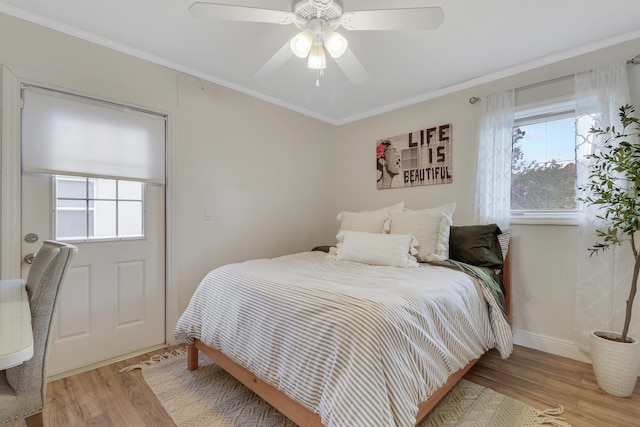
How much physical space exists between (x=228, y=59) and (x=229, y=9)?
1.06 meters

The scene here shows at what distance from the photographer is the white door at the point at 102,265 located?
1959 millimetres

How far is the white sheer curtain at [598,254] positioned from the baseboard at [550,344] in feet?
0.37

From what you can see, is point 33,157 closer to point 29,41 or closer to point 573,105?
point 29,41

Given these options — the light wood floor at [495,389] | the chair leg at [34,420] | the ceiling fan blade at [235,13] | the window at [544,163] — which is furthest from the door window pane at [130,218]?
the window at [544,163]

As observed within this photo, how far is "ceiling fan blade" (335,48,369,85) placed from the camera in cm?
175

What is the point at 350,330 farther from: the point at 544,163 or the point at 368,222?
the point at 544,163

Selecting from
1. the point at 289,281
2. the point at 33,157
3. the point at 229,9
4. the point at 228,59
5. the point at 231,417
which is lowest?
the point at 231,417

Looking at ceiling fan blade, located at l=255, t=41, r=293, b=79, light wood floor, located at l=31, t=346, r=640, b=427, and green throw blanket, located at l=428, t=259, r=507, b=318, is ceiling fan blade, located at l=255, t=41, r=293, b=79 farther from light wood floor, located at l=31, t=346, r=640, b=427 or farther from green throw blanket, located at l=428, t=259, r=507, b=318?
light wood floor, located at l=31, t=346, r=640, b=427

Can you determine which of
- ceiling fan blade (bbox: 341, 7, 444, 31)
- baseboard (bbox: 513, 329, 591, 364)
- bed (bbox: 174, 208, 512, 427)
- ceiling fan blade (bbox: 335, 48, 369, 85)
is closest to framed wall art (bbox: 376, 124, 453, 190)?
bed (bbox: 174, 208, 512, 427)

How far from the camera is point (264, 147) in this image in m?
3.16

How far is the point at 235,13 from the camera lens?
1.45 metres

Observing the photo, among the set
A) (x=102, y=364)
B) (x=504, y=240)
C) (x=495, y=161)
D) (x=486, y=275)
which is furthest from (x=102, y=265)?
(x=495, y=161)

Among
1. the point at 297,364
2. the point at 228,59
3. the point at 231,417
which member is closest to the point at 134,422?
the point at 231,417

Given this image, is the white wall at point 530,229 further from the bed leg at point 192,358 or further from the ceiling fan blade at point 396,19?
the bed leg at point 192,358
